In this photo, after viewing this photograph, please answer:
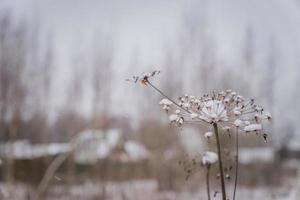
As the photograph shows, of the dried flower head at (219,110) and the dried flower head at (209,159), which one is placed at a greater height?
the dried flower head at (219,110)

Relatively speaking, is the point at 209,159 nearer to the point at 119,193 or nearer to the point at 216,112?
the point at 216,112

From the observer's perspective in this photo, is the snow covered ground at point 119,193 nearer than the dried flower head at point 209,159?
No

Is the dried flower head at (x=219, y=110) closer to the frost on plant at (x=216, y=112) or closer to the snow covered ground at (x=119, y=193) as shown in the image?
the frost on plant at (x=216, y=112)

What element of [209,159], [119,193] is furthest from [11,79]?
[209,159]

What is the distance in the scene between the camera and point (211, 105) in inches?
77.5

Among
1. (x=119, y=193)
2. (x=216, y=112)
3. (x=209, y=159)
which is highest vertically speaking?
(x=216, y=112)

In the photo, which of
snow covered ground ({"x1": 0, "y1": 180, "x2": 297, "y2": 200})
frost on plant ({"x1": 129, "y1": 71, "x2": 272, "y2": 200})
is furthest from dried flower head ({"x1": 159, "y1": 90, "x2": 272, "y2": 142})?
snow covered ground ({"x1": 0, "y1": 180, "x2": 297, "y2": 200})

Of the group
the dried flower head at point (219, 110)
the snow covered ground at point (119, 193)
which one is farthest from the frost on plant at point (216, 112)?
the snow covered ground at point (119, 193)

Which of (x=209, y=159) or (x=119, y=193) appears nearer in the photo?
(x=209, y=159)

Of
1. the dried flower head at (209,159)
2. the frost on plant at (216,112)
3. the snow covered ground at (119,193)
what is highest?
the frost on plant at (216,112)

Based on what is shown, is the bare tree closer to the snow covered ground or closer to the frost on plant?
the snow covered ground

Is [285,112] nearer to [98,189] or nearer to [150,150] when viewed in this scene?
[150,150]

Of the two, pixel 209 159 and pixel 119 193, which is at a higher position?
pixel 209 159

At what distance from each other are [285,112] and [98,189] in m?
14.9
